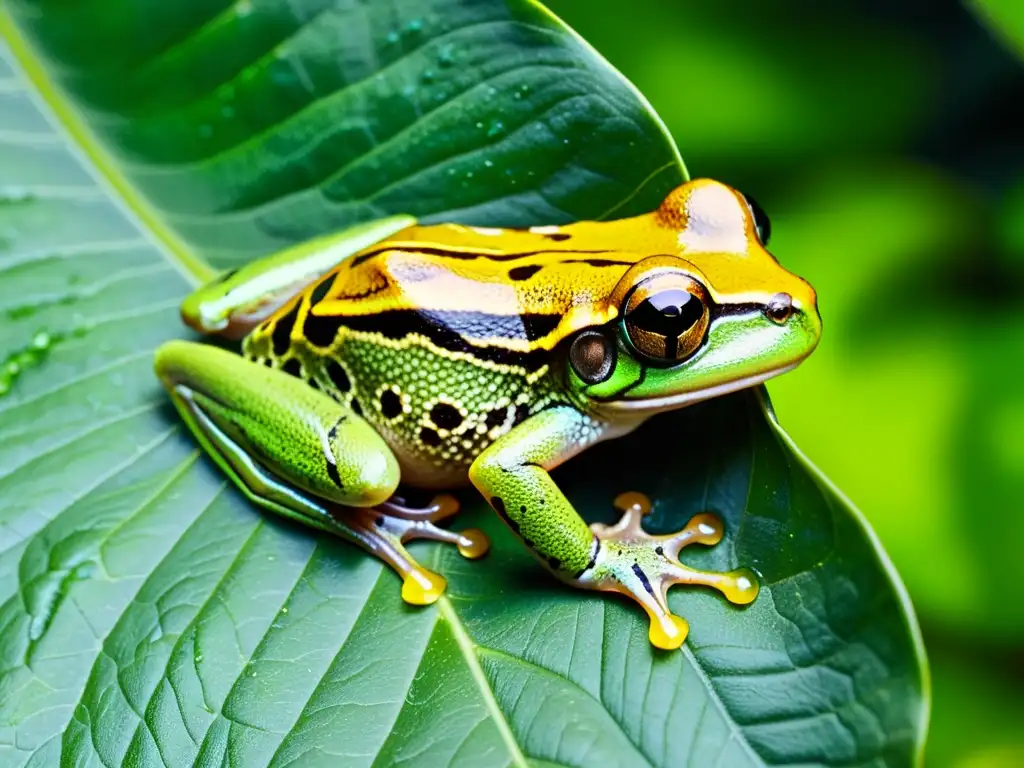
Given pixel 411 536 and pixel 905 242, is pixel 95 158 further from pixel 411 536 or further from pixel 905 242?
pixel 905 242

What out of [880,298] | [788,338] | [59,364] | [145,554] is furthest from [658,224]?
[59,364]

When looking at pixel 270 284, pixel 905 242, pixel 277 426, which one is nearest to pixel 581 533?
pixel 277 426

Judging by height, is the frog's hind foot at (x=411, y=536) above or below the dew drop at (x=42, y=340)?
below

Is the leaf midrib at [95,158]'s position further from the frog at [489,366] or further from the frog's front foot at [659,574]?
the frog's front foot at [659,574]

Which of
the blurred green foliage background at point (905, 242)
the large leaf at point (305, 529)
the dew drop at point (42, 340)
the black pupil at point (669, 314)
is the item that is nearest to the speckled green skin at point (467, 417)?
the large leaf at point (305, 529)

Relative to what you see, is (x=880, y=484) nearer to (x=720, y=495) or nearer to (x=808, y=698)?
(x=720, y=495)

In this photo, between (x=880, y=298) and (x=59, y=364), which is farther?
(x=880, y=298)
